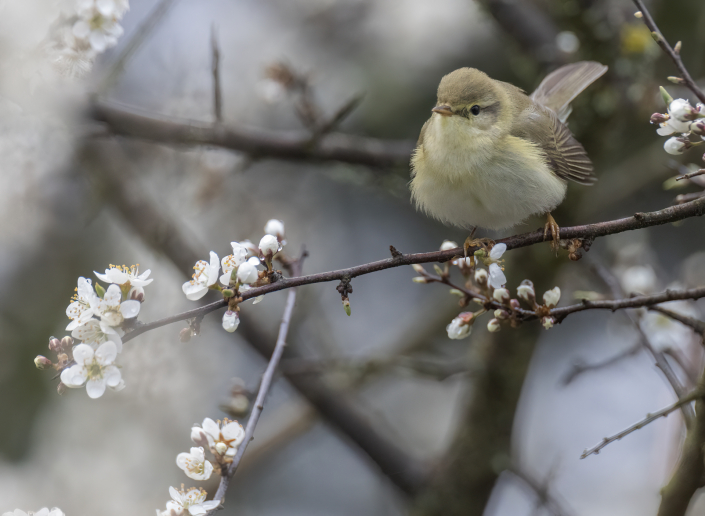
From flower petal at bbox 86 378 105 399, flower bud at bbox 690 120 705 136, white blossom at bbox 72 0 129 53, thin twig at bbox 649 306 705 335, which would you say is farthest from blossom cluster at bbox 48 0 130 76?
thin twig at bbox 649 306 705 335

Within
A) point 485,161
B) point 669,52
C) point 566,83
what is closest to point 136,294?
point 485,161

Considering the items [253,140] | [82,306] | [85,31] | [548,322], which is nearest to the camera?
[82,306]

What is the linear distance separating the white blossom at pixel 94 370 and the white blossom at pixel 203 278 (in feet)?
0.85

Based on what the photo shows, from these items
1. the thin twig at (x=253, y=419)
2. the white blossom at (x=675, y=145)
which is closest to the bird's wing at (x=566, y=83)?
the white blossom at (x=675, y=145)

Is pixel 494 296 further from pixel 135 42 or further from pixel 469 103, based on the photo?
pixel 135 42

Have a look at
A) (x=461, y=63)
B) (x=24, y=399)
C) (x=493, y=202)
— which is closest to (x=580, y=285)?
(x=493, y=202)

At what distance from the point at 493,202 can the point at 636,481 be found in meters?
3.05

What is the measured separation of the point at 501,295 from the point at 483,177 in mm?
787

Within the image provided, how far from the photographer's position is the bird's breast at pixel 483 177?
243 cm

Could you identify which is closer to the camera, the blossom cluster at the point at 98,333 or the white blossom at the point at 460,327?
the blossom cluster at the point at 98,333

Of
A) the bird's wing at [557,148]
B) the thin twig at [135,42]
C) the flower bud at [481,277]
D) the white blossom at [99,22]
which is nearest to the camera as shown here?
the flower bud at [481,277]

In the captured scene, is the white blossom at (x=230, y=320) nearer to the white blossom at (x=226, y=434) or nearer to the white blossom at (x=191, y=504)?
the white blossom at (x=226, y=434)

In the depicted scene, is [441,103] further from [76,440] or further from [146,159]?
[76,440]

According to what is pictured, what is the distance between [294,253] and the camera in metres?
4.81
